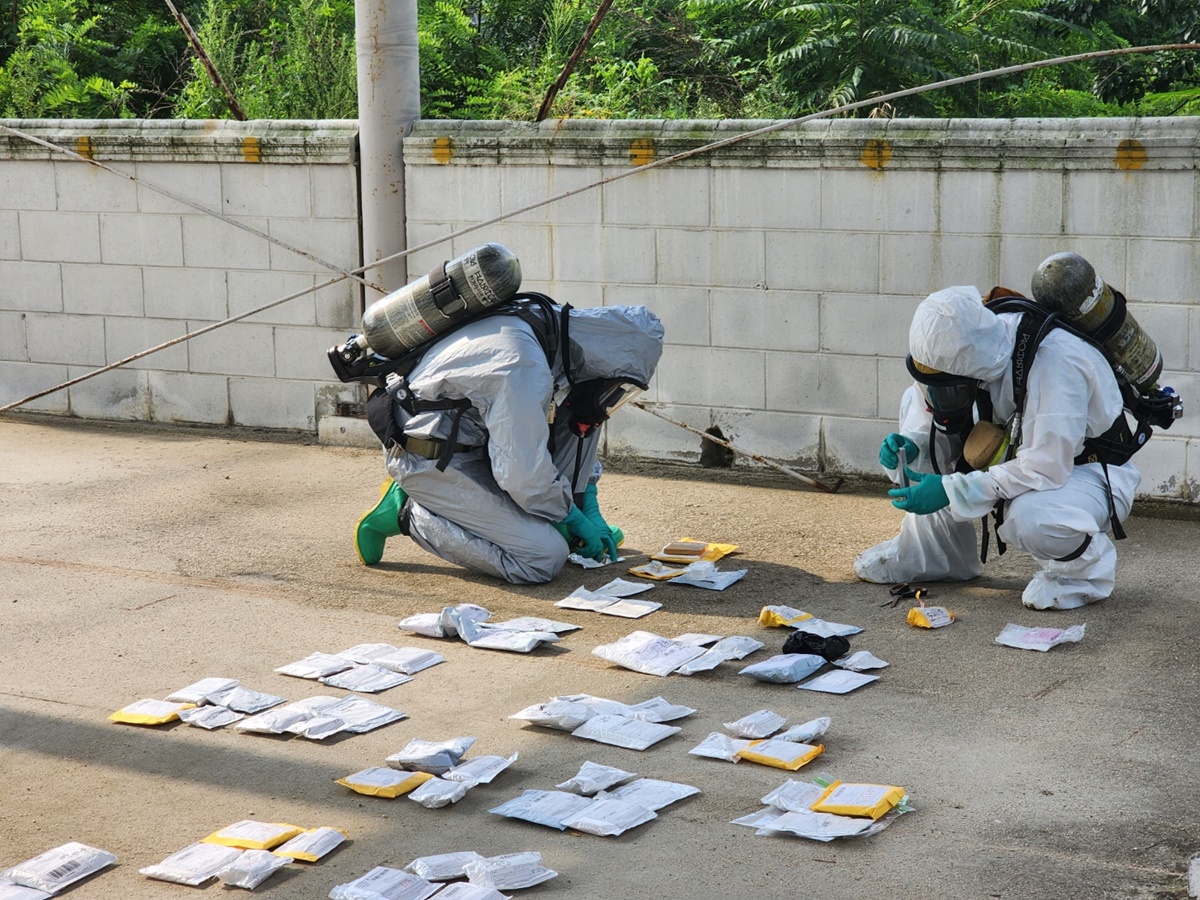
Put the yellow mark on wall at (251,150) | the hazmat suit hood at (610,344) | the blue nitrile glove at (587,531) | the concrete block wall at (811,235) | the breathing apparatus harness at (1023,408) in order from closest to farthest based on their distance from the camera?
1. the breathing apparatus harness at (1023,408)
2. the hazmat suit hood at (610,344)
3. the blue nitrile glove at (587,531)
4. the concrete block wall at (811,235)
5. the yellow mark on wall at (251,150)

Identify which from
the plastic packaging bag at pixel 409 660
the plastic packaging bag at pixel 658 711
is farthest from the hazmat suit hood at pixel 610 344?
the plastic packaging bag at pixel 658 711

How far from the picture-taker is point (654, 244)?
7312 millimetres

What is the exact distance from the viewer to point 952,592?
545 cm

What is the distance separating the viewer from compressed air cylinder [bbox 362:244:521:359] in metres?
Answer: 5.51

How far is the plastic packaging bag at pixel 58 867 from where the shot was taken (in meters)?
3.31

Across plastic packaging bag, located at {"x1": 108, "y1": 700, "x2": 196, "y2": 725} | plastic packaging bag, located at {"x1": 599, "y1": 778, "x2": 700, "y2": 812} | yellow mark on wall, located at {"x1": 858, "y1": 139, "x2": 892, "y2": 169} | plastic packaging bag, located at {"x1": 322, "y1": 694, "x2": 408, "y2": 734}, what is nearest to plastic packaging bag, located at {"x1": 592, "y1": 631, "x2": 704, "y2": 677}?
plastic packaging bag, located at {"x1": 322, "y1": 694, "x2": 408, "y2": 734}

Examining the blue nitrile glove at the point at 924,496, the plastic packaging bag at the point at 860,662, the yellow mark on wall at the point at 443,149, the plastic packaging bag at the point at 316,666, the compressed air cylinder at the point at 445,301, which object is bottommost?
the plastic packaging bag at the point at 316,666

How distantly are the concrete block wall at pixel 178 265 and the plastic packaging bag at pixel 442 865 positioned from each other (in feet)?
16.6

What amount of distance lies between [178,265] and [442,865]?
588 centimetres

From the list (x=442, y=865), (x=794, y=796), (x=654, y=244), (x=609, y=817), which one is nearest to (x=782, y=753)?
(x=794, y=796)

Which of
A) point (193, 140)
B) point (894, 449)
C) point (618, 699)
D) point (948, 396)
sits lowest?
point (618, 699)

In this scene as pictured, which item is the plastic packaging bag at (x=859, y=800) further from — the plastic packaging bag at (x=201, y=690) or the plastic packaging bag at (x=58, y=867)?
the plastic packaging bag at (x=201, y=690)

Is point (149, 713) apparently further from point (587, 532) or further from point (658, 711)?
point (587, 532)

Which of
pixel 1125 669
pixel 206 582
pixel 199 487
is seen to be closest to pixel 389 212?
pixel 199 487
